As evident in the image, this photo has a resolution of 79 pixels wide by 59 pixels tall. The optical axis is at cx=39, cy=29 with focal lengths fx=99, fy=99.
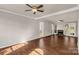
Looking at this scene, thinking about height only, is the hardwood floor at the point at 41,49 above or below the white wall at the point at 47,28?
below

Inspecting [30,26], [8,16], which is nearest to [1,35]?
[8,16]

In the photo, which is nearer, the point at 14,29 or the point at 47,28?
the point at 14,29

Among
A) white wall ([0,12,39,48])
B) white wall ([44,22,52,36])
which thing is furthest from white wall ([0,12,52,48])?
white wall ([44,22,52,36])

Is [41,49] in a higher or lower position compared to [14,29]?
lower

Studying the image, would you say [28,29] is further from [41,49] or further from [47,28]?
[47,28]

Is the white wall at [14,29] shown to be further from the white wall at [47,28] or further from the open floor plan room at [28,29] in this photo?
the white wall at [47,28]

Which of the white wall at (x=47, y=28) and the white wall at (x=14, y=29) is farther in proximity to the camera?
the white wall at (x=47, y=28)

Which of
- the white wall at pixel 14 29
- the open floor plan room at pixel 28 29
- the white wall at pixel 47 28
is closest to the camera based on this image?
the open floor plan room at pixel 28 29

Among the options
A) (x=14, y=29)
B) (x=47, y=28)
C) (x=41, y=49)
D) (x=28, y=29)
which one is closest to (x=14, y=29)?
(x=14, y=29)

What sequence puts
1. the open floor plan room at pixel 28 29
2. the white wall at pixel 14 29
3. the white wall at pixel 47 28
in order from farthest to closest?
1. the white wall at pixel 47 28
2. the white wall at pixel 14 29
3. the open floor plan room at pixel 28 29

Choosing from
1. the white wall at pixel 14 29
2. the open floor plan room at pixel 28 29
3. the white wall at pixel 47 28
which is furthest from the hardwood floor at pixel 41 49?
the white wall at pixel 47 28
